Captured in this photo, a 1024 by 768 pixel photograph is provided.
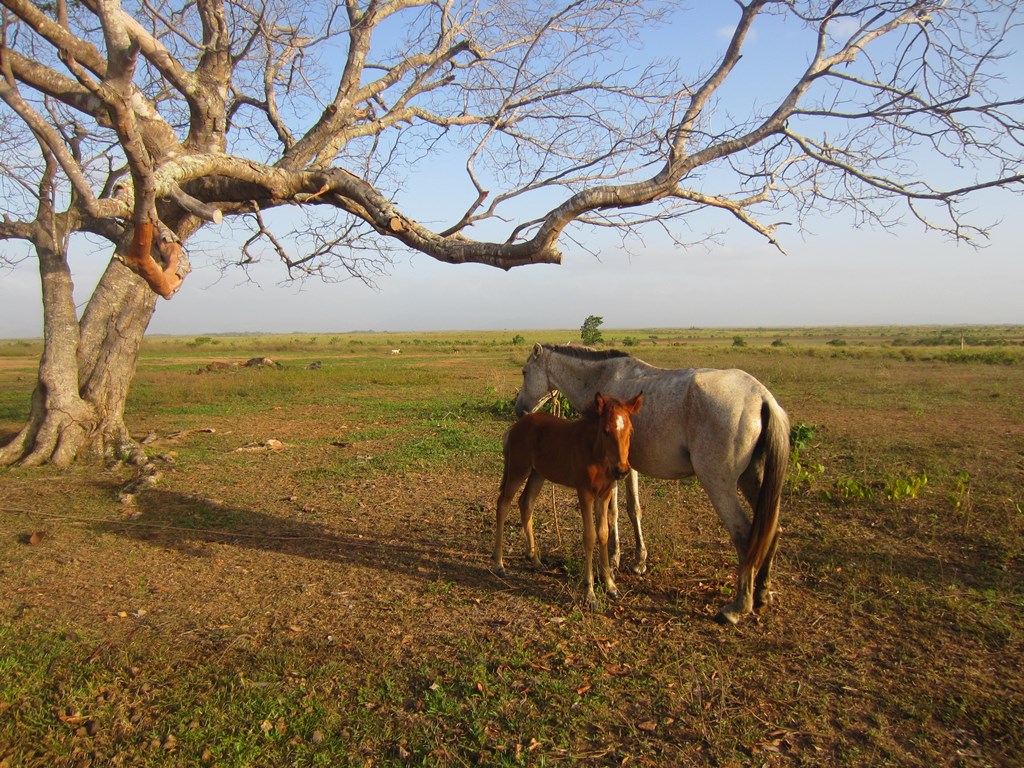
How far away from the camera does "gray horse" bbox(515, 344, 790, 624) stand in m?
4.75

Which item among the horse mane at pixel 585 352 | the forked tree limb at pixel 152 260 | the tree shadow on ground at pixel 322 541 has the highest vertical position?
the forked tree limb at pixel 152 260

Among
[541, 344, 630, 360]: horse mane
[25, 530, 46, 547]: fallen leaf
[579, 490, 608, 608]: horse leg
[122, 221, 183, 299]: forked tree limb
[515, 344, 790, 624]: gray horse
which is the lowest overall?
[25, 530, 46, 547]: fallen leaf

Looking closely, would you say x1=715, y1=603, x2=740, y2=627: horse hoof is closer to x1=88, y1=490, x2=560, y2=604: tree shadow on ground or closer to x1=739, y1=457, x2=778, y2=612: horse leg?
x1=739, y1=457, x2=778, y2=612: horse leg

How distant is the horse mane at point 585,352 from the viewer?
631cm

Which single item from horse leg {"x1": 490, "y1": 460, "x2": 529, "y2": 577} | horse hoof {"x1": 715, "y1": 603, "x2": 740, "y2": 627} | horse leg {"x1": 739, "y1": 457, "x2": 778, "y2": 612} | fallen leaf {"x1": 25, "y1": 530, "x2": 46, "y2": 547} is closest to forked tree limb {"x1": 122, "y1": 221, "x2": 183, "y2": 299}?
fallen leaf {"x1": 25, "y1": 530, "x2": 46, "y2": 547}

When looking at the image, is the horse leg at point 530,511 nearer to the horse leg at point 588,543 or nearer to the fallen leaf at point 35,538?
the horse leg at point 588,543

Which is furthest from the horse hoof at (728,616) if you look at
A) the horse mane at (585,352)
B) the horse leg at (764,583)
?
the horse mane at (585,352)

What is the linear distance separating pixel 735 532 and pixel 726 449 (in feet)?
2.13

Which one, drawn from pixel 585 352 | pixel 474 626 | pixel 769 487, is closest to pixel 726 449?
pixel 769 487

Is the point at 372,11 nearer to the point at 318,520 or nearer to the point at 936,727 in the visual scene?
the point at 318,520

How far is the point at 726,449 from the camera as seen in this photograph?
16.0 feet

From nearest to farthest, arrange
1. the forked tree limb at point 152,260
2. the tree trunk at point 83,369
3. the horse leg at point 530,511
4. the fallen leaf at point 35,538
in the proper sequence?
the forked tree limb at point 152,260, the horse leg at point 530,511, the fallen leaf at point 35,538, the tree trunk at point 83,369

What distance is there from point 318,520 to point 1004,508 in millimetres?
7608

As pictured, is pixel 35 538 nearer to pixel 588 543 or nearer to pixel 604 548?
pixel 588 543
